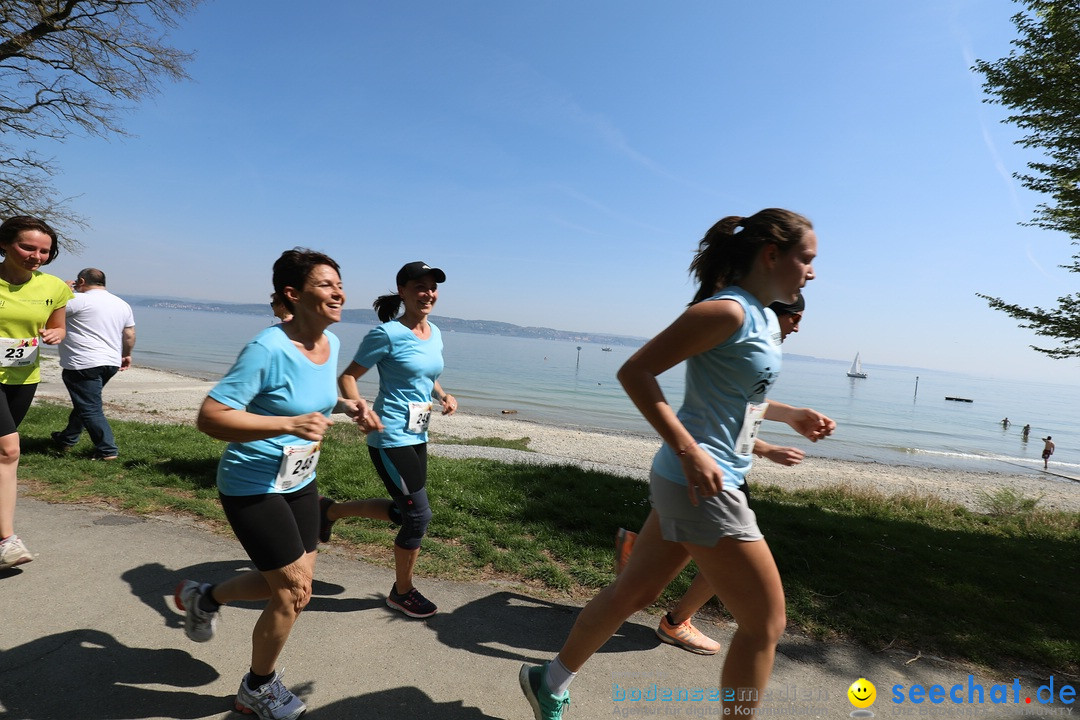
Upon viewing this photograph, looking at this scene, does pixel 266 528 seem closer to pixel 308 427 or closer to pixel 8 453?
pixel 308 427

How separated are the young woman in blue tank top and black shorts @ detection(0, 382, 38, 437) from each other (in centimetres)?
388

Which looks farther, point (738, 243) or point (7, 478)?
point (7, 478)

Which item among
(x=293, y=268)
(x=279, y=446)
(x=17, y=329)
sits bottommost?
(x=279, y=446)

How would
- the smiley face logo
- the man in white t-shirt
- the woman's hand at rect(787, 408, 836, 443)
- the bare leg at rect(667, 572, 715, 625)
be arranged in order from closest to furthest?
the woman's hand at rect(787, 408, 836, 443)
the smiley face logo
the bare leg at rect(667, 572, 715, 625)
the man in white t-shirt

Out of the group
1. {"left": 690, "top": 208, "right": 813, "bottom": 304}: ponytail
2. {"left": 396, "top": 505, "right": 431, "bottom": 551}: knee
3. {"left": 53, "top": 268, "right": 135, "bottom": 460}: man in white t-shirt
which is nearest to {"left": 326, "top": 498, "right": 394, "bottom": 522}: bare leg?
{"left": 396, "top": 505, "right": 431, "bottom": 551}: knee

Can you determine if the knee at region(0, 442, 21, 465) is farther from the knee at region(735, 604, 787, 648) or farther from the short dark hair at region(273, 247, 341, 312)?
the knee at region(735, 604, 787, 648)

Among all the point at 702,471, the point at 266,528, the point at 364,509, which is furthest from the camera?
the point at 364,509

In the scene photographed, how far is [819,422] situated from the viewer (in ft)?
7.64

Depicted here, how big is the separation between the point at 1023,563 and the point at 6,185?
2084cm

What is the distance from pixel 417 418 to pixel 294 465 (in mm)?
1061

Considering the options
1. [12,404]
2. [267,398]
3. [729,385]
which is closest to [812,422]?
[729,385]

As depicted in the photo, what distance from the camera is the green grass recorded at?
3.46 metres

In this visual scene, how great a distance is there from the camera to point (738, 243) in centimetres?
203

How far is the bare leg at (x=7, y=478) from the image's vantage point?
11.2 ft
